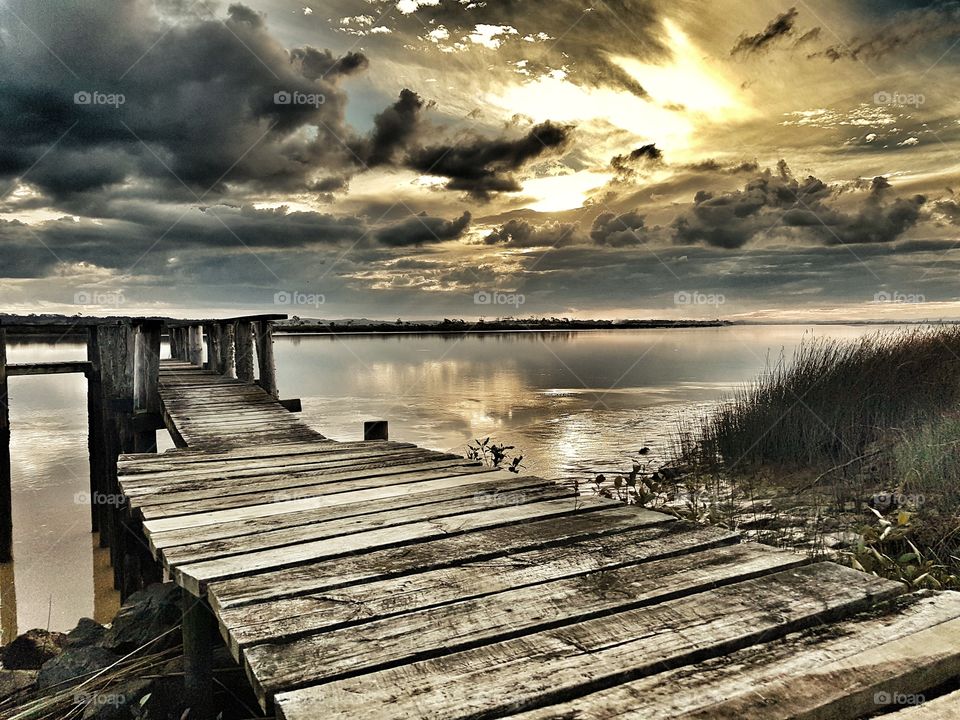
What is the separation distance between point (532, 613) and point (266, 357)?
8097 mm

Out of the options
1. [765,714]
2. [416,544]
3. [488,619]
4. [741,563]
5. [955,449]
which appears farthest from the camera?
[955,449]

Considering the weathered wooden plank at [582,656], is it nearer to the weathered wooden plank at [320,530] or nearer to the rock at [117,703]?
the weathered wooden plank at [320,530]

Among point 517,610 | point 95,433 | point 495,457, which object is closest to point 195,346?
point 95,433

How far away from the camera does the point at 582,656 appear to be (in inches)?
64.9

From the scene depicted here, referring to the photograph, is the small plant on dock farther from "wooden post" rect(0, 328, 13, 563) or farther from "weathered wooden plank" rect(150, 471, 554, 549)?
"wooden post" rect(0, 328, 13, 563)

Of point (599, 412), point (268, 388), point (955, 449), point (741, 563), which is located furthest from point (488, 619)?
point (599, 412)

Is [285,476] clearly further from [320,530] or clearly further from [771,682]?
[771,682]

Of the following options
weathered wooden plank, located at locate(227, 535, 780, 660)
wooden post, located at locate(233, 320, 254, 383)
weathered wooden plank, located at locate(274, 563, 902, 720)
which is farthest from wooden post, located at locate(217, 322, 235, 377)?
weathered wooden plank, located at locate(274, 563, 902, 720)

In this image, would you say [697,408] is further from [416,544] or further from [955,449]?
[416,544]

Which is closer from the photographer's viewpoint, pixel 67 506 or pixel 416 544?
pixel 416 544

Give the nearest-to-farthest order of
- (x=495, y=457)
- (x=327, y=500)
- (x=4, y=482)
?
(x=327, y=500)
(x=495, y=457)
(x=4, y=482)

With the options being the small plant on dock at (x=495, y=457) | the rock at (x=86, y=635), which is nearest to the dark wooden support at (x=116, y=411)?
the rock at (x=86, y=635)

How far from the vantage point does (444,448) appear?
38.8 ft

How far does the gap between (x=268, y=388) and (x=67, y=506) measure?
5.14 meters
